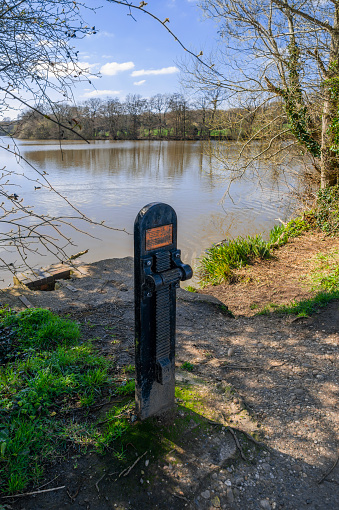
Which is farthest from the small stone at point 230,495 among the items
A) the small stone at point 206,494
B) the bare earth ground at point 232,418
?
the small stone at point 206,494

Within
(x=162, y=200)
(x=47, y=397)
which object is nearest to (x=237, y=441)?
(x=47, y=397)

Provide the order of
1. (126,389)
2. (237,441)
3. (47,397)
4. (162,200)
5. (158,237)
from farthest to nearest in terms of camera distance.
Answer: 1. (162,200)
2. (126,389)
3. (47,397)
4. (237,441)
5. (158,237)

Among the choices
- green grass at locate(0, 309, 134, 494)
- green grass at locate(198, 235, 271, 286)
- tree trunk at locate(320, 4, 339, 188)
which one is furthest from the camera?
tree trunk at locate(320, 4, 339, 188)

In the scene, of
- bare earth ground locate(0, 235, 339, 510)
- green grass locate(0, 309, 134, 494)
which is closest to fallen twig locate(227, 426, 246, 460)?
bare earth ground locate(0, 235, 339, 510)

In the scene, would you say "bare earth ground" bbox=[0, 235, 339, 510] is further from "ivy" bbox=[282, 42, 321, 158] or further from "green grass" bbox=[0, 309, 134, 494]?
"ivy" bbox=[282, 42, 321, 158]

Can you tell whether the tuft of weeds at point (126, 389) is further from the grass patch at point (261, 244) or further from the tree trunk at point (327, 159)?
the tree trunk at point (327, 159)

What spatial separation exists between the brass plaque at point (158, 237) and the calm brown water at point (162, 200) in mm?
6869

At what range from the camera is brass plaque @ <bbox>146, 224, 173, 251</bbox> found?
222 centimetres

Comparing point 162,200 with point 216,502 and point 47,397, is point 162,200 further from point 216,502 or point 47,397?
point 216,502

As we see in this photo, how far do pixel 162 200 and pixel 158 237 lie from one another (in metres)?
14.2

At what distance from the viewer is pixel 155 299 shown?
7.61 feet

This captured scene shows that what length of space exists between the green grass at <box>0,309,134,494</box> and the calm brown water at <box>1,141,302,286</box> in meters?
5.39

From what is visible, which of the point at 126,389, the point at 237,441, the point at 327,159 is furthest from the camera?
the point at 327,159

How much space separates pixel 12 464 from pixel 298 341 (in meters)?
3.45
